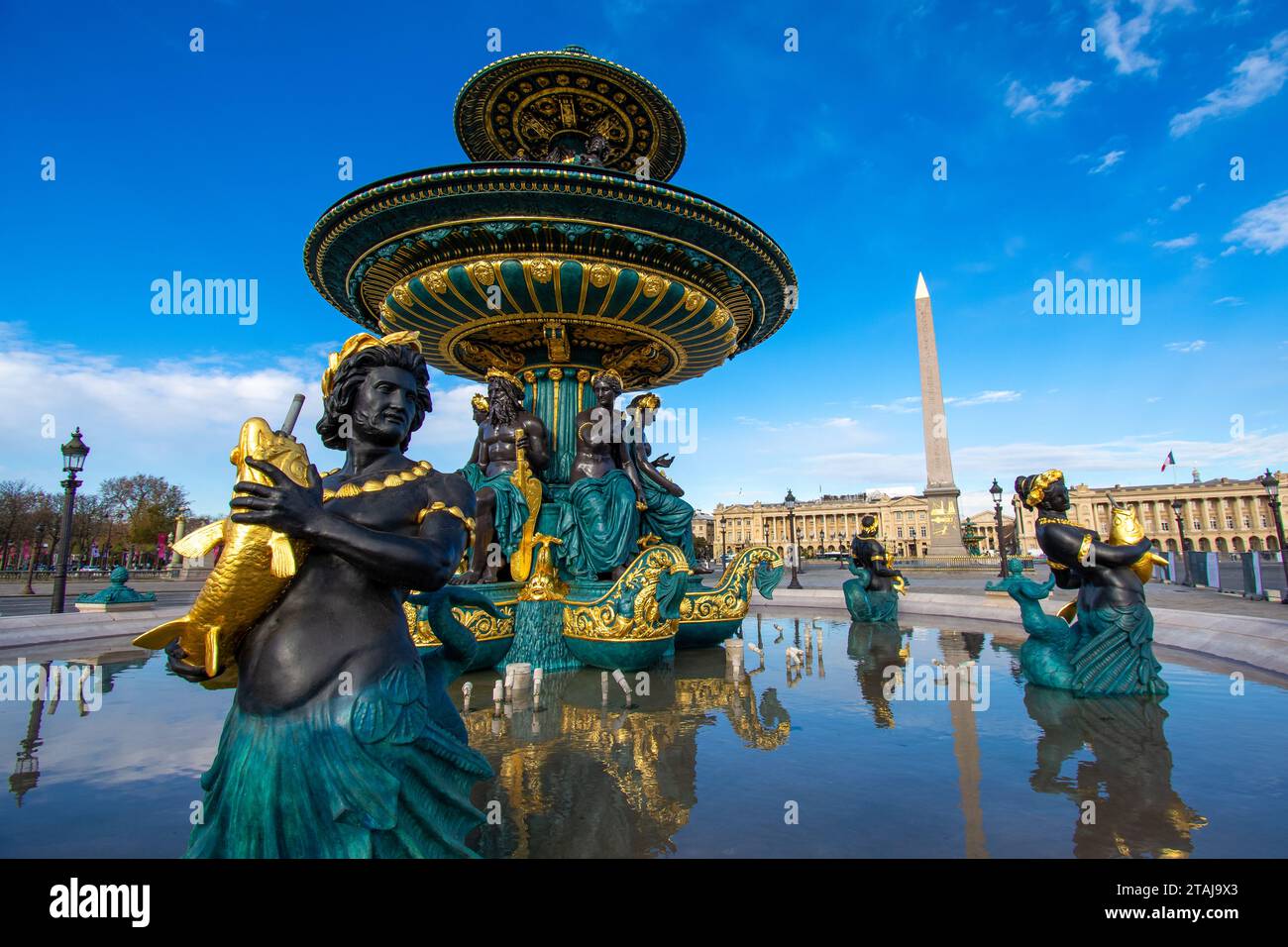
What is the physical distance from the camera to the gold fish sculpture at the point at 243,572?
1.93 m

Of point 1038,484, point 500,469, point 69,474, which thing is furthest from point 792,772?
point 69,474

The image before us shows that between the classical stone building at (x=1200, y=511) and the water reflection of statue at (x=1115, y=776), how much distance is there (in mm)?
94311

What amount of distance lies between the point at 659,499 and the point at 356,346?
5748 mm

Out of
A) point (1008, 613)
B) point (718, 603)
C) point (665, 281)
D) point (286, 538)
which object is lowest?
point (1008, 613)

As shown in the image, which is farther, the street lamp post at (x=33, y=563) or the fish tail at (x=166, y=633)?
the street lamp post at (x=33, y=563)

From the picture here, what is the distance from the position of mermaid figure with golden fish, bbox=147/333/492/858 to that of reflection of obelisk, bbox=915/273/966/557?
126ft

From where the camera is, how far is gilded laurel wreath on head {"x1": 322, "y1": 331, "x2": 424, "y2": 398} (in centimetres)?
243

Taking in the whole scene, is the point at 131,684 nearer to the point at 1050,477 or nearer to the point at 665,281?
the point at 665,281

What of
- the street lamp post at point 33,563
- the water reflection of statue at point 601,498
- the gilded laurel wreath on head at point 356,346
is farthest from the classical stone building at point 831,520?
the gilded laurel wreath on head at point 356,346

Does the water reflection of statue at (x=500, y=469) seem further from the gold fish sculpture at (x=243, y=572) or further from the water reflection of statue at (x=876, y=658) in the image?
the gold fish sculpture at (x=243, y=572)

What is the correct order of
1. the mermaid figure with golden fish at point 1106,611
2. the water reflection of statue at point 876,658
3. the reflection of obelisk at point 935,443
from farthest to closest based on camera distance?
the reflection of obelisk at point 935,443, the mermaid figure with golden fish at point 1106,611, the water reflection of statue at point 876,658
